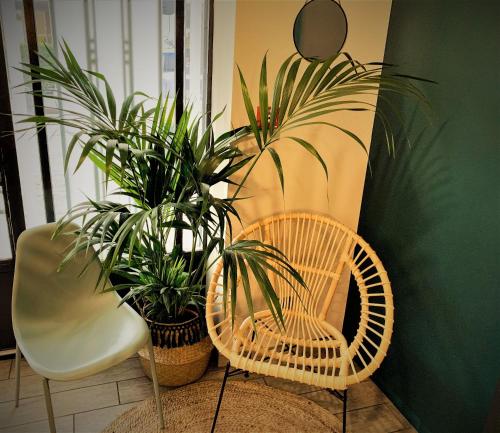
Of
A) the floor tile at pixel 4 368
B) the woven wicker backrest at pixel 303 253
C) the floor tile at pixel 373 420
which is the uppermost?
the woven wicker backrest at pixel 303 253

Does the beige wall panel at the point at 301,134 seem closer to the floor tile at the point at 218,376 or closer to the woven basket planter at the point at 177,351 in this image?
the woven basket planter at the point at 177,351

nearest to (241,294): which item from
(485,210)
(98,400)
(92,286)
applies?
(92,286)

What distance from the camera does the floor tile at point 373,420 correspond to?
72.9 inches

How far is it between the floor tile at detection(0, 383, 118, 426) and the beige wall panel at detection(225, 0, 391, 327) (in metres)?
1.05

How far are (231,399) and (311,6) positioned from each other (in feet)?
5.88

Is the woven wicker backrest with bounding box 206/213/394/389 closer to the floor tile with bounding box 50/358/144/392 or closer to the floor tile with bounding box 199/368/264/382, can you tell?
the floor tile with bounding box 199/368/264/382

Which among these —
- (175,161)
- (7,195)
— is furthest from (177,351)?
(7,195)

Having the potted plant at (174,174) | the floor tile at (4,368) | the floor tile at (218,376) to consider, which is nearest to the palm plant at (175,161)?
the potted plant at (174,174)

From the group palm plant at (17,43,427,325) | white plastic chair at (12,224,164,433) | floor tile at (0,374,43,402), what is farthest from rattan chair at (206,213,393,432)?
floor tile at (0,374,43,402)

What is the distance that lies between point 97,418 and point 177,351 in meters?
0.44

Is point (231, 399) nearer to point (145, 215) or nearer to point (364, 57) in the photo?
point (145, 215)

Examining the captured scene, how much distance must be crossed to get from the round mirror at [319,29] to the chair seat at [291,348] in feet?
3.81

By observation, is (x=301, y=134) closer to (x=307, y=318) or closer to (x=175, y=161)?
(x=175, y=161)

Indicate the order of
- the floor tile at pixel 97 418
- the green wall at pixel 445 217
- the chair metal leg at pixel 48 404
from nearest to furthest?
the chair metal leg at pixel 48 404 → the green wall at pixel 445 217 → the floor tile at pixel 97 418
